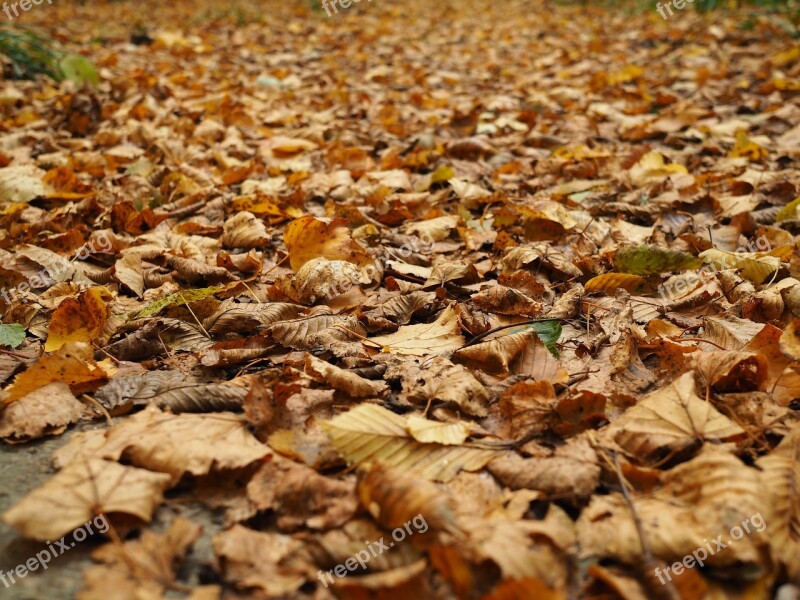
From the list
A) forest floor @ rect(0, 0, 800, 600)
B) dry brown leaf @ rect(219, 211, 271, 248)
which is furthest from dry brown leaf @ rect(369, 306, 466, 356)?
dry brown leaf @ rect(219, 211, 271, 248)

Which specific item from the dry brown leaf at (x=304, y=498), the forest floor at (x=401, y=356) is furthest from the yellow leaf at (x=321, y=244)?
the dry brown leaf at (x=304, y=498)

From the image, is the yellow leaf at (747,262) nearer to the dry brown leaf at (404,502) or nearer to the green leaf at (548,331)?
the green leaf at (548,331)

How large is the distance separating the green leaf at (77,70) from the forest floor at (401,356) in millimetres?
639

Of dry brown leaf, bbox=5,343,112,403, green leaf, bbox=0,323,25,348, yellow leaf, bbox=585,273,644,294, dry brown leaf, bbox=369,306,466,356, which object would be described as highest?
green leaf, bbox=0,323,25,348

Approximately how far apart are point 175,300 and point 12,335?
18.6 inches

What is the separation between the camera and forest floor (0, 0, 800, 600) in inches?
44.6

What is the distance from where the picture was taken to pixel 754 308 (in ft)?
6.26

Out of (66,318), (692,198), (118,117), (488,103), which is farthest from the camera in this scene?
(488,103)

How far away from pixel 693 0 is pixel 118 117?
22.9ft

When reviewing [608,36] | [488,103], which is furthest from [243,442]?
[608,36]

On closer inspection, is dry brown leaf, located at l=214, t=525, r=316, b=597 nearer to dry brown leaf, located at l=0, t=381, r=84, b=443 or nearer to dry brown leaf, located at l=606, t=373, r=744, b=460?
dry brown leaf, located at l=0, t=381, r=84, b=443

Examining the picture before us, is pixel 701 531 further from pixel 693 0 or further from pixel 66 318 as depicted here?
pixel 693 0

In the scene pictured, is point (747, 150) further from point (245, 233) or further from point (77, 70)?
point (77, 70)

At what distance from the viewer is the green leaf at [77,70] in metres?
4.84
